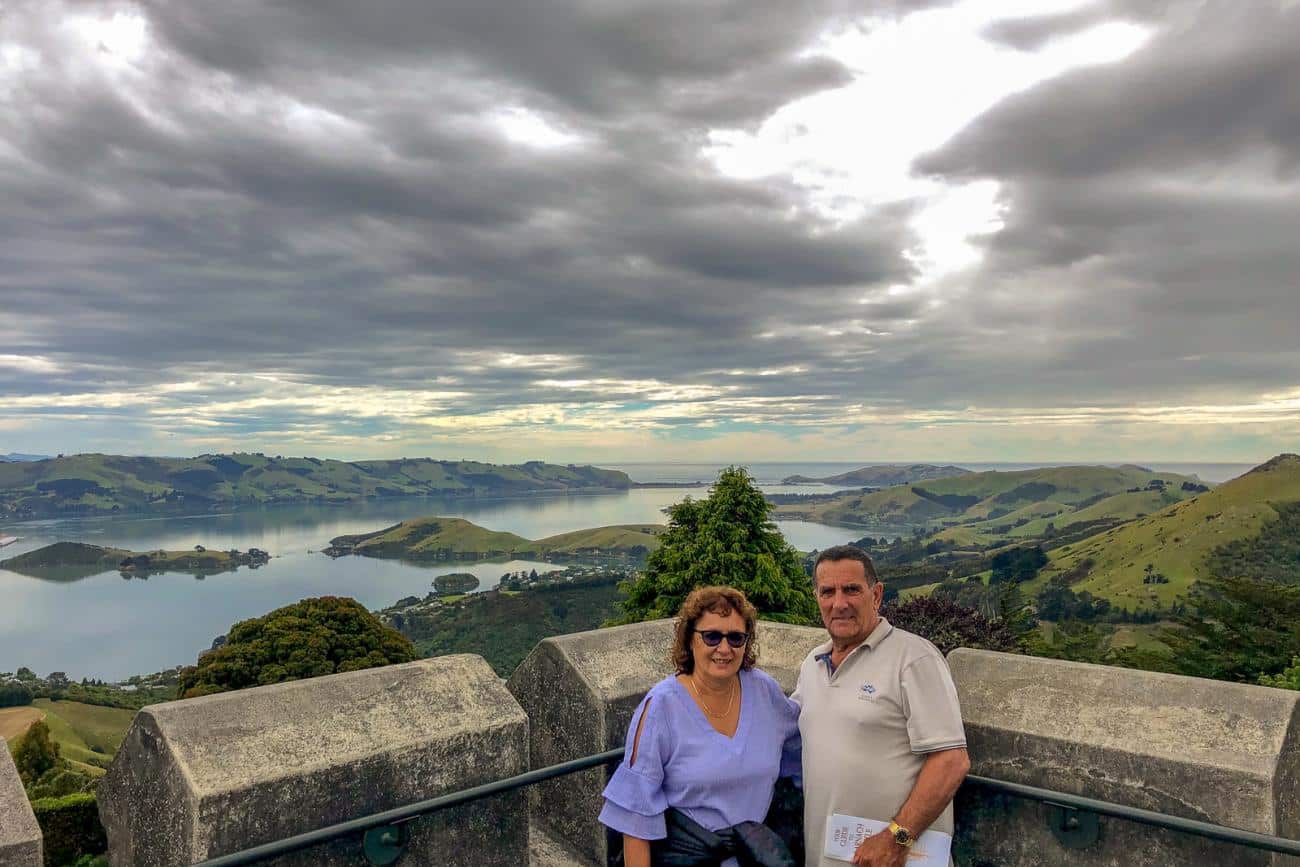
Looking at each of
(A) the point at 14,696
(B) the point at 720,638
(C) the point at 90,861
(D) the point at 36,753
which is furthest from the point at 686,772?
(A) the point at 14,696

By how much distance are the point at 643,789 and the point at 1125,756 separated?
6.42 feet

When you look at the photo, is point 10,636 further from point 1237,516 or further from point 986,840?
point 1237,516

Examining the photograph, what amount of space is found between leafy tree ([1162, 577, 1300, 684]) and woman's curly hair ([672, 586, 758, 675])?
46.7m

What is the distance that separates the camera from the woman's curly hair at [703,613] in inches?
130

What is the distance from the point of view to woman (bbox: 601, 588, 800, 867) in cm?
311

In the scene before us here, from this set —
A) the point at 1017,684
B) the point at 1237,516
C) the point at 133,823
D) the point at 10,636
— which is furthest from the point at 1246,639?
the point at 10,636

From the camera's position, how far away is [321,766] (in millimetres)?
3033

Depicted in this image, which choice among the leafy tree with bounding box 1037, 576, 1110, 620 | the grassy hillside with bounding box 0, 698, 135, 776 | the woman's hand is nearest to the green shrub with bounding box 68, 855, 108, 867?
the woman's hand

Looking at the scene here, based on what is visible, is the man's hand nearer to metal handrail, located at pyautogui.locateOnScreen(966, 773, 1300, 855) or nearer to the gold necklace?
metal handrail, located at pyautogui.locateOnScreen(966, 773, 1300, 855)

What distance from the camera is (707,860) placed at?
3.10 m

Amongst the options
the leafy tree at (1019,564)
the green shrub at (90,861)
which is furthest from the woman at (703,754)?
the leafy tree at (1019,564)

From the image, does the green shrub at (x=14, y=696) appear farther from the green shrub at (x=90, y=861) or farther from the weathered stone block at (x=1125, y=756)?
the weathered stone block at (x=1125, y=756)

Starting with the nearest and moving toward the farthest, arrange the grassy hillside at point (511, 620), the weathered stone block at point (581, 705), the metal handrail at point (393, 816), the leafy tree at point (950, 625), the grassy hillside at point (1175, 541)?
the metal handrail at point (393, 816) < the weathered stone block at point (581, 705) < the leafy tree at point (950, 625) < the grassy hillside at point (511, 620) < the grassy hillside at point (1175, 541)

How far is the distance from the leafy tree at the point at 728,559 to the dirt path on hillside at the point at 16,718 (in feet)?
210
